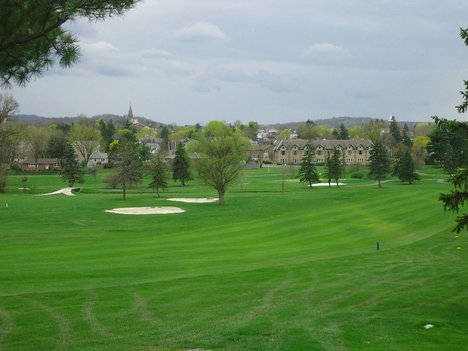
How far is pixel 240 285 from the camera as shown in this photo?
63.8 ft

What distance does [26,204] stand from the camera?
57875mm

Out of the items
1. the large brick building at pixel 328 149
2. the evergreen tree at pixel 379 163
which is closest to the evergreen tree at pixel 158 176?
the evergreen tree at pixel 379 163

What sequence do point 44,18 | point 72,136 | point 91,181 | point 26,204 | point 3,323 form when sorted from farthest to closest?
point 72,136
point 91,181
point 26,204
point 3,323
point 44,18

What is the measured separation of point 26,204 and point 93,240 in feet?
82.3

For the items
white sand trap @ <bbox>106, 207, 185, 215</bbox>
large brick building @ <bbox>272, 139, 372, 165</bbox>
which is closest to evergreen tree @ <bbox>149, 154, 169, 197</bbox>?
white sand trap @ <bbox>106, 207, 185, 215</bbox>

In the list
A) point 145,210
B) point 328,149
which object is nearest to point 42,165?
point 328,149

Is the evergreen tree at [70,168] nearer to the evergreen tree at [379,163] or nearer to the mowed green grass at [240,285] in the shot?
the mowed green grass at [240,285]

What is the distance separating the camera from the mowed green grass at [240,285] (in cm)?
1256

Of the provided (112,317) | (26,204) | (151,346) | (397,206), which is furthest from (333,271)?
(26,204)

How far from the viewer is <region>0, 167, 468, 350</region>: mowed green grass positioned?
1256cm

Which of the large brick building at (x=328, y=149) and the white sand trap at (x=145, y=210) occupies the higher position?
the large brick building at (x=328, y=149)

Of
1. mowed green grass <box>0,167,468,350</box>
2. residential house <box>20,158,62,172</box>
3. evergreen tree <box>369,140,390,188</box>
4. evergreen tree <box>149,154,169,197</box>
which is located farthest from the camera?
residential house <box>20,158,62,172</box>

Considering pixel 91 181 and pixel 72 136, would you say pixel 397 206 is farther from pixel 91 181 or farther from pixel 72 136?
pixel 72 136

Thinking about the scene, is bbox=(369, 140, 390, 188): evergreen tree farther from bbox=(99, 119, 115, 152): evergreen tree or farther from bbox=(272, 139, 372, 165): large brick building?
bbox=(99, 119, 115, 152): evergreen tree
